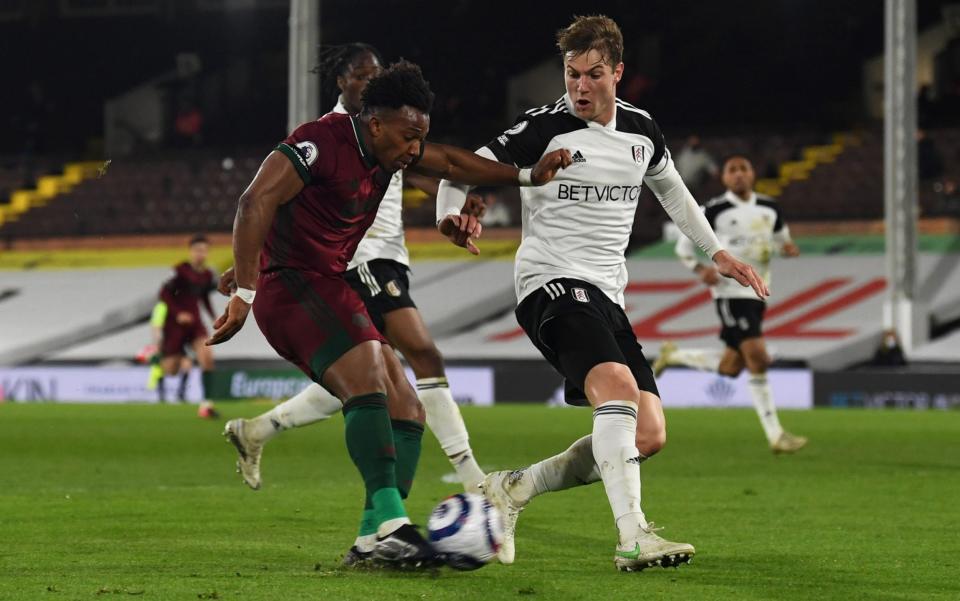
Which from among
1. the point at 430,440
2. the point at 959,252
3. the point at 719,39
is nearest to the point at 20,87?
the point at 719,39

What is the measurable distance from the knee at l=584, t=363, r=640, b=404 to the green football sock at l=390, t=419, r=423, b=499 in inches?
35.2

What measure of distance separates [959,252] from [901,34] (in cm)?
457

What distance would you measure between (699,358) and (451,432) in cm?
726

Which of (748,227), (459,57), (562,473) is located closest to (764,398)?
(748,227)

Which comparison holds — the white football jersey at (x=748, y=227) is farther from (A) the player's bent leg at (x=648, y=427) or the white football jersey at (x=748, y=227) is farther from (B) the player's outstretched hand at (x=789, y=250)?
(A) the player's bent leg at (x=648, y=427)

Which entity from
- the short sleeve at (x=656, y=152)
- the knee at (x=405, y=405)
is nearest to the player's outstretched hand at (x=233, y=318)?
the knee at (x=405, y=405)

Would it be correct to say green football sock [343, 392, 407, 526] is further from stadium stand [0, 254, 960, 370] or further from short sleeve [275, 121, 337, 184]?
stadium stand [0, 254, 960, 370]

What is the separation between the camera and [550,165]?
19.0 feet

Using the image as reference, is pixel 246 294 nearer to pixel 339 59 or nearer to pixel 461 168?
pixel 461 168

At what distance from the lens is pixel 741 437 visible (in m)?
13.8

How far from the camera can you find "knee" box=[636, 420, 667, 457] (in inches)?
235

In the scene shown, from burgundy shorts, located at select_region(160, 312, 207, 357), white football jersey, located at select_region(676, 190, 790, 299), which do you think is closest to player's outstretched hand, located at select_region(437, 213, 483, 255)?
white football jersey, located at select_region(676, 190, 790, 299)

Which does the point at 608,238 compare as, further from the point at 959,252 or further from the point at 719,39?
the point at 719,39

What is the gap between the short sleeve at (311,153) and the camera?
5.43 metres
